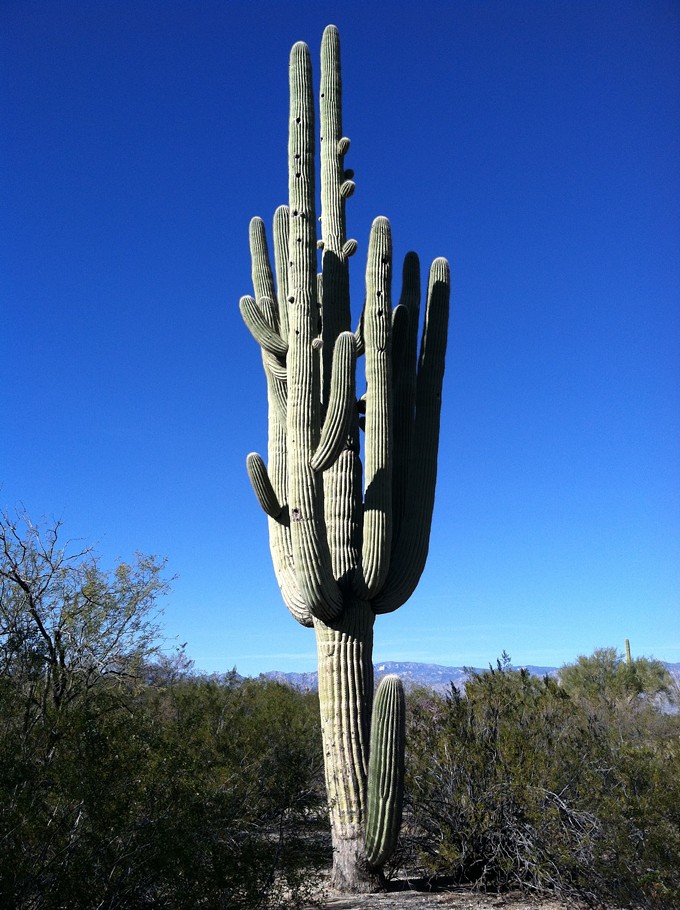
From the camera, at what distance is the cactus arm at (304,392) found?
6941 mm

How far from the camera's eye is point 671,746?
8516mm

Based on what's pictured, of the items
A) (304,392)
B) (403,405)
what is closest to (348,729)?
(304,392)

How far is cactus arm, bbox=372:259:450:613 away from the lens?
7496 mm

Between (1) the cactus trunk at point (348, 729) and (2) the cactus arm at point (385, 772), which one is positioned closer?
(2) the cactus arm at point (385, 772)

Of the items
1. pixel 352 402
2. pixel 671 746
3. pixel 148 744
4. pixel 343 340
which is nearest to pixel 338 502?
pixel 352 402

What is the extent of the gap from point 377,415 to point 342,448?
23.8 inches

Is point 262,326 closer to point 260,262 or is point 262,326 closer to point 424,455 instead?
point 260,262

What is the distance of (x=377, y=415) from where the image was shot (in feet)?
24.7

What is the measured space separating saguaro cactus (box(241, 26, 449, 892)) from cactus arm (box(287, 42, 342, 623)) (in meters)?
0.01

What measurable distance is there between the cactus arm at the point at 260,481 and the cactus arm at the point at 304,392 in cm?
33

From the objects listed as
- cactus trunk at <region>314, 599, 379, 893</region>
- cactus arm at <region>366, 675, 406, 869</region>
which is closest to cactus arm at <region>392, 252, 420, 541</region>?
cactus trunk at <region>314, 599, 379, 893</region>

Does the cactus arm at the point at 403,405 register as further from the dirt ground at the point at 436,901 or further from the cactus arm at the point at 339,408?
the dirt ground at the point at 436,901

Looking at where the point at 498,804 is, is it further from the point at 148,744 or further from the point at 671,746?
the point at 148,744

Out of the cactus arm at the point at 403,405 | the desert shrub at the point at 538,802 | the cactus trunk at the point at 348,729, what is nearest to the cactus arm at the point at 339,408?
the cactus arm at the point at 403,405
